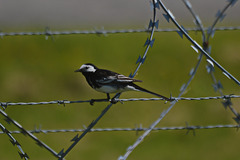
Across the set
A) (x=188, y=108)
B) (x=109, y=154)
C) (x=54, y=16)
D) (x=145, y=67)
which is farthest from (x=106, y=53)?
(x=54, y=16)

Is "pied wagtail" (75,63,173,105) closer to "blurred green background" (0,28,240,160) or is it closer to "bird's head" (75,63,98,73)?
"bird's head" (75,63,98,73)

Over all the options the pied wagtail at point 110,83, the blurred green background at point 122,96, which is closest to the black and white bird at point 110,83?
the pied wagtail at point 110,83

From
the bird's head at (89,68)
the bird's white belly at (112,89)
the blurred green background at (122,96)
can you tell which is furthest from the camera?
the blurred green background at (122,96)

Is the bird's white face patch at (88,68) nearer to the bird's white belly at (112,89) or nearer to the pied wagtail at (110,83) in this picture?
the pied wagtail at (110,83)

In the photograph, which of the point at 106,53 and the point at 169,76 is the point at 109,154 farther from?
the point at 106,53

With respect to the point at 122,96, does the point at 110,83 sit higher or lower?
lower

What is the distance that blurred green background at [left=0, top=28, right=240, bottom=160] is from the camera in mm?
7875

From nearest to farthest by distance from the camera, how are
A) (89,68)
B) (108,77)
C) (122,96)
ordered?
(108,77) < (89,68) < (122,96)

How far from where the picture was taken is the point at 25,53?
37.3 ft

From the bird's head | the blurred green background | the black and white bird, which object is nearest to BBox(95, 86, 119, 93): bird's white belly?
the black and white bird

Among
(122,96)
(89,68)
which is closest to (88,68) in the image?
(89,68)

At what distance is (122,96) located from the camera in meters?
9.33

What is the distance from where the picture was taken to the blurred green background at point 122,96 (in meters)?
7.88

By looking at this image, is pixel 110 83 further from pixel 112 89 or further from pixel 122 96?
pixel 122 96
